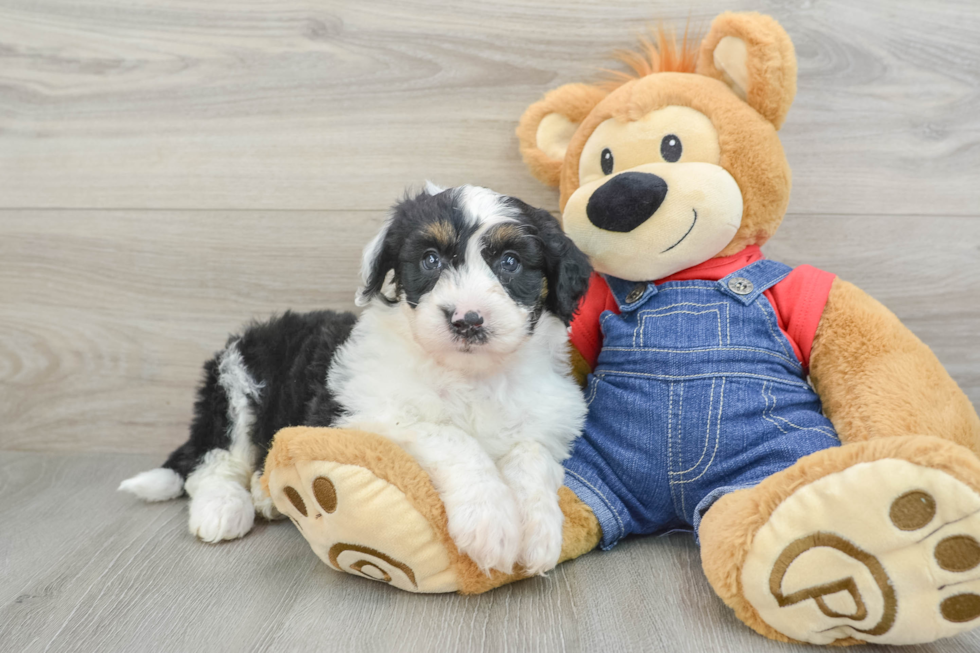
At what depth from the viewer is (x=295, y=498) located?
1271 millimetres

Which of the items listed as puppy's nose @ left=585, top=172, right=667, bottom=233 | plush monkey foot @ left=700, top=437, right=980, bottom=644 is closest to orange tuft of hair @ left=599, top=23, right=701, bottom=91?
puppy's nose @ left=585, top=172, right=667, bottom=233

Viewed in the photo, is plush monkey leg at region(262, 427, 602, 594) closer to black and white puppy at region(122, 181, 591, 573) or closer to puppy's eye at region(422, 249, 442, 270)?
black and white puppy at region(122, 181, 591, 573)

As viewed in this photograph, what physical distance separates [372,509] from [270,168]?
1.28 metres

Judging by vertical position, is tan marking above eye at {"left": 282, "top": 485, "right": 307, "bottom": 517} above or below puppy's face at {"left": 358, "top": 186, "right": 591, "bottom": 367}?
below

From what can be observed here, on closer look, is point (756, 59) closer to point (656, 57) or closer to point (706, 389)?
point (656, 57)

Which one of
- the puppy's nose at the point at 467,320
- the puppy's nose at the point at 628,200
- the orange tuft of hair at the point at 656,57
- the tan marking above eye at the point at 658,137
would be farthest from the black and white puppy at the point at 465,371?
the orange tuft of hair at the point at 656,57

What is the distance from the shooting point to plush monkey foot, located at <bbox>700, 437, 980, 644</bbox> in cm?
94

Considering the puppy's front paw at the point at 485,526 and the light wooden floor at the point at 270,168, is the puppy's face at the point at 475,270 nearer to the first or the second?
the puppy's front paw at the point at 485,526

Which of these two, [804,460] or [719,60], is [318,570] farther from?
[719,60]

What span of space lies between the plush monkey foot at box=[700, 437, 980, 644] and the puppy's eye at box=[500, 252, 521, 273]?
628 millimetres

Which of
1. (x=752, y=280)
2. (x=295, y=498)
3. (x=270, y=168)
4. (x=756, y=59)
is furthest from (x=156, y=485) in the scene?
(x=756, y=59)

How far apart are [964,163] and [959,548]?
140 centimetres

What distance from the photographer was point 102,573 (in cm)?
140

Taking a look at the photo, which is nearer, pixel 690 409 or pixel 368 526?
pixel 368 526
